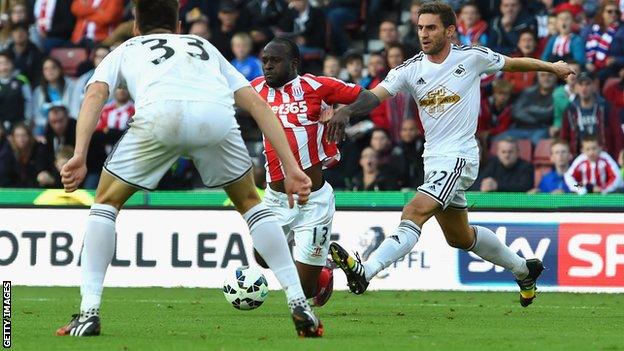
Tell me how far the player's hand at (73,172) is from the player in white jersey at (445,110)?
3.56 meters

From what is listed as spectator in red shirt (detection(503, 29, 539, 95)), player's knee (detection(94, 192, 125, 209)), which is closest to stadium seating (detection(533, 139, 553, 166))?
spectator in red shirt (detection(503, 29, 539, 95))

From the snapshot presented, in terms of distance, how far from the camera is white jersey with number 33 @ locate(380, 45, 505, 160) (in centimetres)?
1138

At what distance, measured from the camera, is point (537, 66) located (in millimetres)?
11438

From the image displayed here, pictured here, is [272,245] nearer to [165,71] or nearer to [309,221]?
[165,71]

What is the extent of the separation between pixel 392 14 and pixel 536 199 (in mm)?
6806

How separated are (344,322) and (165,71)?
292 centimetres

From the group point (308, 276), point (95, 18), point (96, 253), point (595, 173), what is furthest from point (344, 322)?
point (95, 18)

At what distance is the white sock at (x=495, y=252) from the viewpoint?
11.8m

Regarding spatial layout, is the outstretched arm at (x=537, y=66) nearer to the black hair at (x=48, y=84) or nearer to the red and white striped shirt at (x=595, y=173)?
the red and white striped shirt at (x=595, y=173)

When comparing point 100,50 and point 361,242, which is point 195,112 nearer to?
point 361,242

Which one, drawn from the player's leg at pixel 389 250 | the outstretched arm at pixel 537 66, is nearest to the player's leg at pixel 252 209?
the player's leg at pixel 389 250

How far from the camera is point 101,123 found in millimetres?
19797

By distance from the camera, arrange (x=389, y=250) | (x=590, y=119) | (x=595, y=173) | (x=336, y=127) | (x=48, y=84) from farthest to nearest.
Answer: (x=48, y=84)
(x=590, y=119)
(x=595, y=173)
(x=389, y=250)
(x=336, y=127)

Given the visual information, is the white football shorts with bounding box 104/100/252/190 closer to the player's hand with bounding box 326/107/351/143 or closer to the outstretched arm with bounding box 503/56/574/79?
the player's hand with bounding box 326/107/351/143
